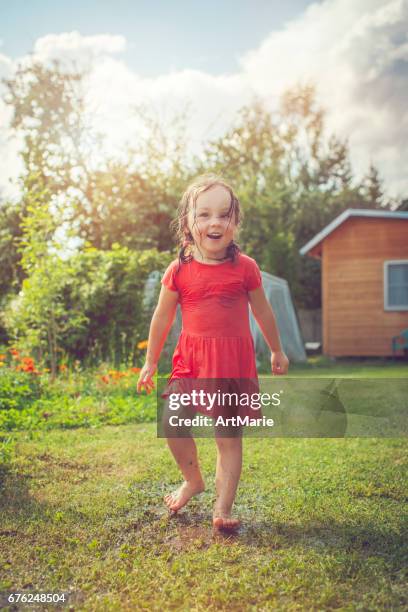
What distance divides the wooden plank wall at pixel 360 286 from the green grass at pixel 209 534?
346 inches

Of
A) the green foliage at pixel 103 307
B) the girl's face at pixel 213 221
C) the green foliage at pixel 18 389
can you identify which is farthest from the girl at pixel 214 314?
the green foliage at pixel 103 307

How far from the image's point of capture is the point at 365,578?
72.2 inches

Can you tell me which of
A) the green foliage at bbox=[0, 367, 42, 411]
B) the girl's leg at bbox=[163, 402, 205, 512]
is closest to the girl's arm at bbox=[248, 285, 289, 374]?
the girl's leg at bbox=[163, 402, 205, 512]

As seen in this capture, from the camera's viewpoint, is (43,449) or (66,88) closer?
(43,449)

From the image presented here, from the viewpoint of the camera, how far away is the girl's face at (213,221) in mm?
2344

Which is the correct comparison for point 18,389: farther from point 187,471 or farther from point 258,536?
point 258,536

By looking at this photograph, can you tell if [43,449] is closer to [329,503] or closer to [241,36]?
[329,503]

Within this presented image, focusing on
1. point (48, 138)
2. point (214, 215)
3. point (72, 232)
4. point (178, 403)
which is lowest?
point (178, 403)

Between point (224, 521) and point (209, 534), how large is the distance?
0.10 meters

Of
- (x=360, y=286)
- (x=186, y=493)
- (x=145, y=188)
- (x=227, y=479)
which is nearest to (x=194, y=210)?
(x=227, y=479)

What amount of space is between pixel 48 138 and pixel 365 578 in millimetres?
20681

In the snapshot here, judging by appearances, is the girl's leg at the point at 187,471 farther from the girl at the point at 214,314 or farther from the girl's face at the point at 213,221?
the girl's face at the point at 213,221

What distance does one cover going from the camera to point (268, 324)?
2.52 m

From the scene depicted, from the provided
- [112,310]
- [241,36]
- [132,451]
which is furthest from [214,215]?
[112,310]
